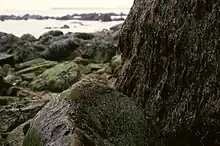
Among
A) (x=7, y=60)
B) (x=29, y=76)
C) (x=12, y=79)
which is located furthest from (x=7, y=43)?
(x=12, y=79)

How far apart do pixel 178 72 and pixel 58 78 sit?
4665 millimetres

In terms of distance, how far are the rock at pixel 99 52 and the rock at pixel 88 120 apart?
19.1 ft

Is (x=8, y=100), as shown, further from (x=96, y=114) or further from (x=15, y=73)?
(x=96, y=114)

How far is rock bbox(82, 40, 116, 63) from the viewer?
33.3 ft

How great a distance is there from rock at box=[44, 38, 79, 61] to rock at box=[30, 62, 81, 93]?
2.31 metres

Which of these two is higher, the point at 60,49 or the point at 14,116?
the point at 14,116

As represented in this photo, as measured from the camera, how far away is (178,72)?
3859 mm

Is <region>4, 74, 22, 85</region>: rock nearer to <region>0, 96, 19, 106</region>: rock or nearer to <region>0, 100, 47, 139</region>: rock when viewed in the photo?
<region>0, 96, 19, 106</region>: rock

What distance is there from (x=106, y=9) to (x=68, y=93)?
939 inches

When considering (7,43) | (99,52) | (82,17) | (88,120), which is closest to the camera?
(88,120)

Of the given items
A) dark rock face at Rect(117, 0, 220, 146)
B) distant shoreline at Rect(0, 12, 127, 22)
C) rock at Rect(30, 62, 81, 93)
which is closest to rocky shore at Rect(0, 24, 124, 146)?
rock at Rect(30, 62, 81, 93)

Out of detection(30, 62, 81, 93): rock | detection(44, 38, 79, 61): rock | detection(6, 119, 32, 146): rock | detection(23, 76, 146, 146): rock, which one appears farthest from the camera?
detection(44, 38, 79, 61): rock

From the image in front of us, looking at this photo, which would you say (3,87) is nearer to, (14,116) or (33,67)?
(33,67)

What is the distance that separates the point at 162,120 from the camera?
391 cm
